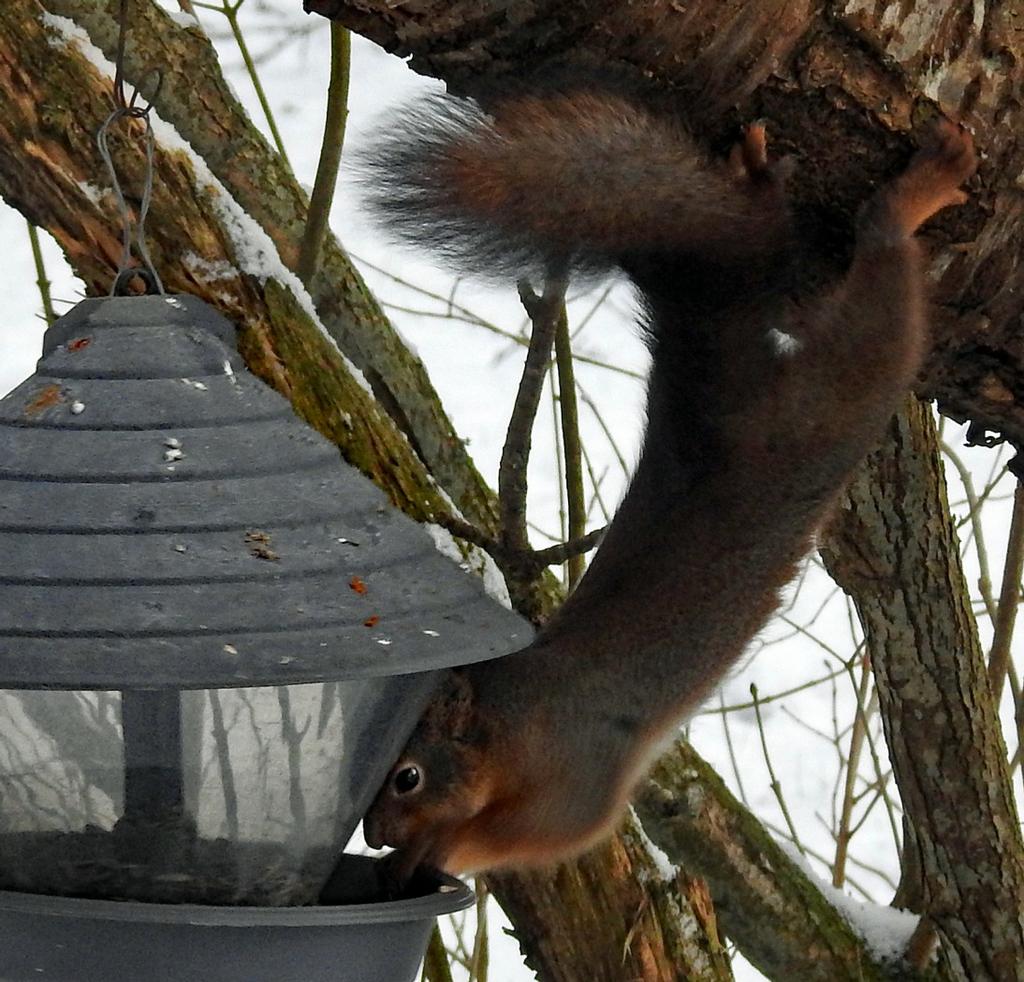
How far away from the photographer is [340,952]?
1.02 meters

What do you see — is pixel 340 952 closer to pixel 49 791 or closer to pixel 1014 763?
pixel 49 791

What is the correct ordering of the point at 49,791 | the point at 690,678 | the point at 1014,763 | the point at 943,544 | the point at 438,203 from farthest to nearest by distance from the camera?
the point at 1014,763
the point at 943,544
the point at 690,678
the point at 438,203
the point at 49,791

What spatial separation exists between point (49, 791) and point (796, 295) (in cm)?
96

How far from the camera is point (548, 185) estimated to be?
137 centimetres

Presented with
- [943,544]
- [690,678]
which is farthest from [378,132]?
[943,544]

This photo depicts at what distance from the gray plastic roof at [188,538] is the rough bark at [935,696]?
1.15 meters

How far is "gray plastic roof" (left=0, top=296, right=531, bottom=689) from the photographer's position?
84 cm

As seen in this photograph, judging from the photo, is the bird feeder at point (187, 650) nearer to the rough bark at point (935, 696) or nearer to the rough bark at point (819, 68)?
the rough bark at point (819, 68)

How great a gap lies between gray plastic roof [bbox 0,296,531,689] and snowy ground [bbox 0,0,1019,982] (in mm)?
3084

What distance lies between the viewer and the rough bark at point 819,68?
131 centimetres

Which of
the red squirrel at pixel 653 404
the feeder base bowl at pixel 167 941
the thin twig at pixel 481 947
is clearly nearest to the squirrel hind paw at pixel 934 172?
the red squirrel at pixel 653 404

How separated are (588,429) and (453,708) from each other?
304cm

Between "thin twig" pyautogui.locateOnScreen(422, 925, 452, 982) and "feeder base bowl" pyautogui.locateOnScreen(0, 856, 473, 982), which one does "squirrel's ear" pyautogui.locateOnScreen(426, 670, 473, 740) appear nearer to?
"thin twig" pyautogui.locateOnScreen(422, 925, 452, 982)

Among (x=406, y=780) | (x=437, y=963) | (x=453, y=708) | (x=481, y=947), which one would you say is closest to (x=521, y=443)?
(x=453, y=708)
